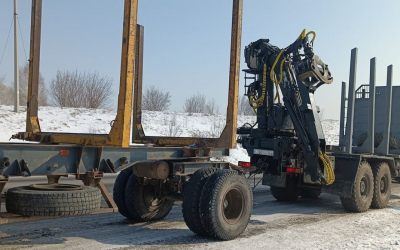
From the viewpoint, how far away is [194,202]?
254 inches

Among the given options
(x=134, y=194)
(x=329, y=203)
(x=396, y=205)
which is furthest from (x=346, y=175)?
(x=134, y=194)

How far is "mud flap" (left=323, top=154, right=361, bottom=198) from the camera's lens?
9.63 m

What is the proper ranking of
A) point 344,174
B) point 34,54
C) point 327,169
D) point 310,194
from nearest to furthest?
1. point 34,54
2. point 327,169
3. point 344,174
4. point 310,194

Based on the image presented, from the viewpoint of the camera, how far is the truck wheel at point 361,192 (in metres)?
→ 9.58

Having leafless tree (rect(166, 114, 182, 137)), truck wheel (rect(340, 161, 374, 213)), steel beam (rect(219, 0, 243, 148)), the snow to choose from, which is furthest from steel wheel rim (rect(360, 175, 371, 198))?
leafless tree (rect(166, 114, 182, 137))

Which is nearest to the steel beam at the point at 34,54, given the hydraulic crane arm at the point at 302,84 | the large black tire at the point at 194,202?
the large black tire at the point at 194,202

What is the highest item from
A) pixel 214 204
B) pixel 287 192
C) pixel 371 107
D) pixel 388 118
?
pixel 371 107

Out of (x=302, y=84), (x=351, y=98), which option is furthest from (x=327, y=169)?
(x=351, y=98)

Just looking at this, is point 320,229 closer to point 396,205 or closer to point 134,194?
point 134,194

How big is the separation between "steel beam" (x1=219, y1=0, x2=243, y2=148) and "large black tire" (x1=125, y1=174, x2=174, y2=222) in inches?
61.8

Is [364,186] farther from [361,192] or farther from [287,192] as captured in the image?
[287,192]

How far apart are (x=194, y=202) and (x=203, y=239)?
57 cm

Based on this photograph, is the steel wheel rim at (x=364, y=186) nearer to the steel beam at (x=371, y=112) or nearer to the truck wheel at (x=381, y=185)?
the truck wheel at (x=381, y=185)

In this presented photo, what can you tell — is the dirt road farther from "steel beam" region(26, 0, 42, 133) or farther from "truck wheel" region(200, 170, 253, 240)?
"steel beam" region(26, 0, 42, 133)
